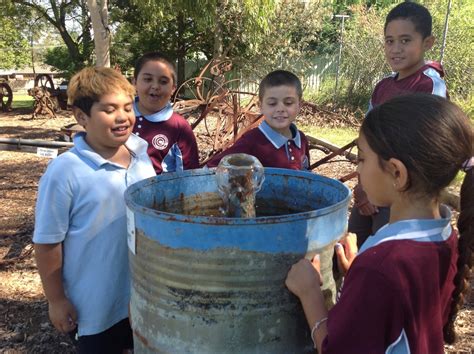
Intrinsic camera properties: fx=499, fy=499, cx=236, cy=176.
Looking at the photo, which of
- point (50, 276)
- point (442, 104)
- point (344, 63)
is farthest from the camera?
point (344, 63)

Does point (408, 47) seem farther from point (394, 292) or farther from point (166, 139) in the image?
point (394, 292)

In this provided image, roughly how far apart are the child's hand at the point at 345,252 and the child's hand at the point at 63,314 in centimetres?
97

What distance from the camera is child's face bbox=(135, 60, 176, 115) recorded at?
2719mm

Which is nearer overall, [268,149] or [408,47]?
[268,149]

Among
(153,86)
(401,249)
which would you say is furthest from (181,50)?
(401,249)

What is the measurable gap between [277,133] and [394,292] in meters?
1.38

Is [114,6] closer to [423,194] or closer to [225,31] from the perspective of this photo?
[225,31]

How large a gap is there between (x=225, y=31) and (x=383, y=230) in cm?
1404

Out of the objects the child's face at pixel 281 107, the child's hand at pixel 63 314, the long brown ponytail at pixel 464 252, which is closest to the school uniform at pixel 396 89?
the child's face at pixel 281 107

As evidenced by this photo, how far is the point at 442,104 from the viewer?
1178mm

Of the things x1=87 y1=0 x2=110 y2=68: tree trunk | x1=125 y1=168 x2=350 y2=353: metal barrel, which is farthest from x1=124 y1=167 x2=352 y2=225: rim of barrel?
x1=87 y1=0 x2=110 y2=68: tree trunk

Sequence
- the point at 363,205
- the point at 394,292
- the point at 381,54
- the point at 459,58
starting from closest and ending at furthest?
the point at 394,292
the point at 363,205
the point at 459,58
the point at 381,54

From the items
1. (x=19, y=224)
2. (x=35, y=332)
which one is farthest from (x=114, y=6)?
(x=35, y=332)

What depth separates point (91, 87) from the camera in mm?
1751
